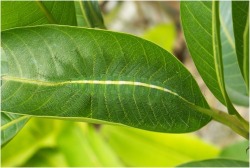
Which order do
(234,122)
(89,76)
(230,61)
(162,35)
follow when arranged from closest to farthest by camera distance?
(89,76) < (234,122) < (230,61) < (162,35)

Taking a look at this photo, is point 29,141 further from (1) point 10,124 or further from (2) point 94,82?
(2) point 94,82

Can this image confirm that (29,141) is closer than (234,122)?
No

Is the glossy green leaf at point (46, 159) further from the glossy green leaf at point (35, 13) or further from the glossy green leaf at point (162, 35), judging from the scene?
the glossy green leaf at point (35, 13)

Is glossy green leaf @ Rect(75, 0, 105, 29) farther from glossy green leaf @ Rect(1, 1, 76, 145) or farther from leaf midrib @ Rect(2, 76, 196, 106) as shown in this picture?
leaf midrib @ Rect(2, 76, 196, 106)

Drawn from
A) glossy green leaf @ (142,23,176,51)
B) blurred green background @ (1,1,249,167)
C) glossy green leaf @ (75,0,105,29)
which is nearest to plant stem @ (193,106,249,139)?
glossy green leaf @ (75,0,105,29)

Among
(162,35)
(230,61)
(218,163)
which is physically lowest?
(218,163)

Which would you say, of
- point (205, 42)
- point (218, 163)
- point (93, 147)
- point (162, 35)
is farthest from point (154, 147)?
point (205, 42)

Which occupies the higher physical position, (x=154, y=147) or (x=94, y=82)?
(x=154, y=147)
